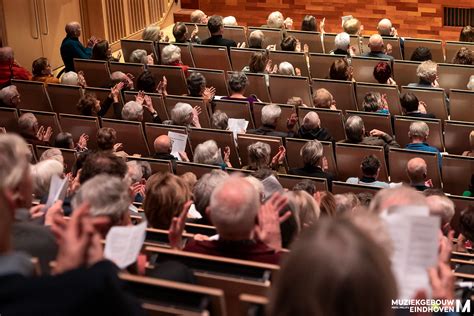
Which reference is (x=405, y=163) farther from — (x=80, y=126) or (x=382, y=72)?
(x=80, y=126)

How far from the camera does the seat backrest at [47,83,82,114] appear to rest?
8.70 meters

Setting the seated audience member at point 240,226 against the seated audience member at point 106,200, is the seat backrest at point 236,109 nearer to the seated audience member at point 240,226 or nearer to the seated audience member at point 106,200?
the seated audience member at point 240,226

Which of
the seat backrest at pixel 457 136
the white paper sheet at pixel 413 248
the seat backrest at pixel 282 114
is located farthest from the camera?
the seat backrest at pixel 282 114

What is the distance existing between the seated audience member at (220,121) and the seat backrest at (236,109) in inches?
16.3

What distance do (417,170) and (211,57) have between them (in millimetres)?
4126

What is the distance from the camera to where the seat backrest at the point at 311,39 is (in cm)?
1112

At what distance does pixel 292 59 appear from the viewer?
10078 mm

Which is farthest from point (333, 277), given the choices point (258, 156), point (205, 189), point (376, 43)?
point (376, 43)

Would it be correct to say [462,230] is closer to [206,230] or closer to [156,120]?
[206,230]

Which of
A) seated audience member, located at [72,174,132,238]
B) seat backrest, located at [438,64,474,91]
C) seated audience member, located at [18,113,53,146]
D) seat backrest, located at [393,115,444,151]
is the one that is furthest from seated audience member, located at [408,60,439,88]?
seated audience member, located at [72,174,132,238]

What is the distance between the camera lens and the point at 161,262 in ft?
12.0

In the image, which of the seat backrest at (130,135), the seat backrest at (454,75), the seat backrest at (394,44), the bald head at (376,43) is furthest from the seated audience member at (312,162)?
the seat backrest at (394,44)

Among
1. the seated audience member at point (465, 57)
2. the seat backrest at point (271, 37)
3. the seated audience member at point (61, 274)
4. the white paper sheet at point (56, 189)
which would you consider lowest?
the seated audience member at point (465, 57)

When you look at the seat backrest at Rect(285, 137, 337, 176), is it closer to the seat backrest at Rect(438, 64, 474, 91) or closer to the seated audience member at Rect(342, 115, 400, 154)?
the seated audience member at Rect(342, 115, 400, 154)
